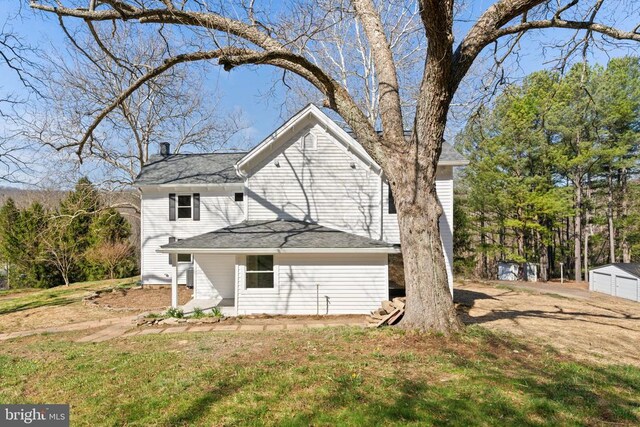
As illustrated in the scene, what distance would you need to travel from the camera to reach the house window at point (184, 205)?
17000mm

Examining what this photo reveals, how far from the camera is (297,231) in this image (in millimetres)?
11617

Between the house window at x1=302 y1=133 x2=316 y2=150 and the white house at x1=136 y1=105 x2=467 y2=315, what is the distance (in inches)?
1.6

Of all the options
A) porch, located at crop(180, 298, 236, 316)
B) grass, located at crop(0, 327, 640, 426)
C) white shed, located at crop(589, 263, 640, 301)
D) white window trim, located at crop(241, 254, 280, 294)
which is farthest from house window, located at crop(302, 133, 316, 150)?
white shed, located at crop(589, 263, 640, 301)

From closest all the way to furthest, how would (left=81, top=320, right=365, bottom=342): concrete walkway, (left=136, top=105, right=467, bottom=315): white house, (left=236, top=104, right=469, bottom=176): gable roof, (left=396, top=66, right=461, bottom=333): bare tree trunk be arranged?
(left=396, top=66, right=461, bottom=333): bare tree trunk
(left=81, top=320, right=365, bottom=342): concrete walkway
(left=136, top=105, right=467, bottom=315): white house
(left=236, top=104, right=469, bottom=176): gable roof

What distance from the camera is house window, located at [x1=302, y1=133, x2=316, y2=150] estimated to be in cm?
1253

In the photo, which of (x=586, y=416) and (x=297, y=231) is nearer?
(x=586, y=416)

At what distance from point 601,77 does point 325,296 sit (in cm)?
2454

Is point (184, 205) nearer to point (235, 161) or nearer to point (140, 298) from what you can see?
point (235, 161)

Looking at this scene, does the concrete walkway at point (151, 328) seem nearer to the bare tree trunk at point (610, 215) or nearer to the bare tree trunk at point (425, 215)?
the bare tree trunk at point (425, 215)

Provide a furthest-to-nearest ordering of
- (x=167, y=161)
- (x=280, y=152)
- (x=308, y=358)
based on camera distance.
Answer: (x=167, y=161), (x=280, y=152), (x=308, y=358)

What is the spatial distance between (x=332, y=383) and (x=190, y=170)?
15.8 m

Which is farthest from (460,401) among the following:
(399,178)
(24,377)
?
(24,377)

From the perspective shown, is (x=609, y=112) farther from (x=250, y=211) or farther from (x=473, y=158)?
(x=250, y=211)

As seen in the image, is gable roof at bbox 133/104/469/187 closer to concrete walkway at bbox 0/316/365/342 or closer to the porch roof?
the porch roof
